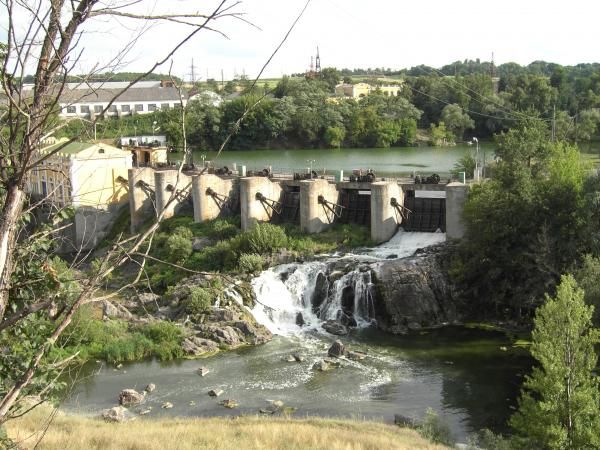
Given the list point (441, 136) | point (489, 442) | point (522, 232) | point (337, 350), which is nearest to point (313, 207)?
point (522, 232)

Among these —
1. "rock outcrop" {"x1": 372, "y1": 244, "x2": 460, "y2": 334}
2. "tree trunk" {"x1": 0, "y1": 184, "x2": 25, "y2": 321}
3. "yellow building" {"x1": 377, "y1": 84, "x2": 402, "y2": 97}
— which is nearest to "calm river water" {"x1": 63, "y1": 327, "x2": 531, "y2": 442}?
"rock outcrop" {"x1": 372, "y1": 244, "x2": 460, "y2": 334}

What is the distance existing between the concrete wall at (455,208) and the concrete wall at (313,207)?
6.03m

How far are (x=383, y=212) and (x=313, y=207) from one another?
3.39 metres

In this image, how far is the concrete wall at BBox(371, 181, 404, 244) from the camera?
30562mm

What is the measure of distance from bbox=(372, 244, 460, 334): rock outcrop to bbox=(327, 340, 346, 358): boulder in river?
3264 mm

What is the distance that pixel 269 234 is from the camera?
30.3m

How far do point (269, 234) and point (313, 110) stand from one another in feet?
147

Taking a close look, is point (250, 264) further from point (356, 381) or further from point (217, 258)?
point (356, 381)

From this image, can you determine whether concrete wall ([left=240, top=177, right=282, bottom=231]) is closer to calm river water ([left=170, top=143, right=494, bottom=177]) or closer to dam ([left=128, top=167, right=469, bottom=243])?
dam ([left=128, top=167, right=469, bottom=243])

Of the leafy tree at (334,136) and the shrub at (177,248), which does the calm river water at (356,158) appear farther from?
the shrub at (177,248)

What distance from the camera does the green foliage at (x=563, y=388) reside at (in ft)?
43.2

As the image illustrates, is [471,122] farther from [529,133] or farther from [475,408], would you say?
[475,408]

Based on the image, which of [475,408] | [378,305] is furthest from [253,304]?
[475,408]

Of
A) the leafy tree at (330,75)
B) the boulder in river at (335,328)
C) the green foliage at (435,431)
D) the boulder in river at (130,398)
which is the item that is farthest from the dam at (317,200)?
the leafy tree at (330,75)
